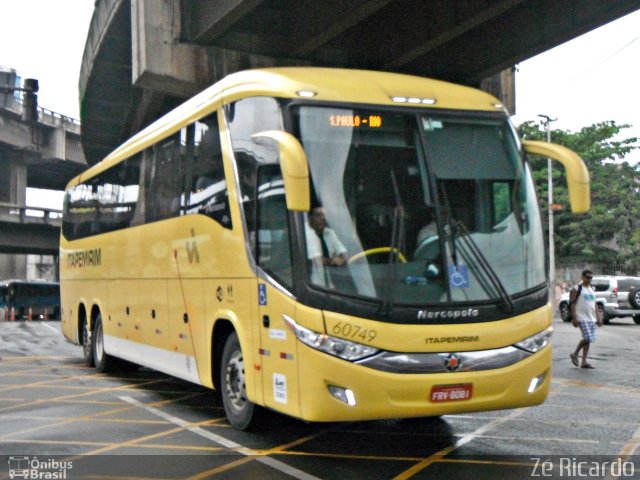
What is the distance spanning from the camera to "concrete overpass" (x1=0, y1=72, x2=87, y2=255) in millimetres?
50562

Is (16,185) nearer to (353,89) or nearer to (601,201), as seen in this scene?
(601,201)

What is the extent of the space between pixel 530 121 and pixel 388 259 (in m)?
50.2

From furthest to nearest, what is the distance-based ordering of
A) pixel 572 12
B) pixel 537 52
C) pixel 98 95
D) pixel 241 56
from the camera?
pixel 98 95 < pixel 241 56 < pixel 537 52 < pixel 572 12

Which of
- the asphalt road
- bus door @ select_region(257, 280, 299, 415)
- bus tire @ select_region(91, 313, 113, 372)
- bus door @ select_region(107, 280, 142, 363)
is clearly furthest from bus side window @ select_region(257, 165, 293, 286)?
bus tire @ select_region(91, 313, 113, 372)

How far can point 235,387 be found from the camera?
8.68 metres

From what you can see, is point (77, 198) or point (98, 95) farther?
point (98, 95)

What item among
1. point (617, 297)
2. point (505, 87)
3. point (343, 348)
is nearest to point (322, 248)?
point (343, 348)

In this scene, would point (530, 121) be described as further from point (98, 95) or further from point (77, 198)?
point (77, 198)

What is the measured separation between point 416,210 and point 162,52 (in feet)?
39.3

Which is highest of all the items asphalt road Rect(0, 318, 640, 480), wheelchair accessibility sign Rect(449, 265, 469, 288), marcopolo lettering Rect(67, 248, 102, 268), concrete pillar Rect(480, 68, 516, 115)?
concrete pillar Rect(480, 68, 516, 115)

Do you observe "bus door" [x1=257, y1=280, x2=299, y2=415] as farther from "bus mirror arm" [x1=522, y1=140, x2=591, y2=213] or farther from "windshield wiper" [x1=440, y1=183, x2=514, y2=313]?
"bus mirror arm" [x1=522, y1=140, x2=591, y2=213]

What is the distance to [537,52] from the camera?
56.6ft

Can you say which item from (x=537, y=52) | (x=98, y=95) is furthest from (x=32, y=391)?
(x=98, y=95)

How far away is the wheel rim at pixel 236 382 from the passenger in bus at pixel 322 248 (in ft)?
6.11
